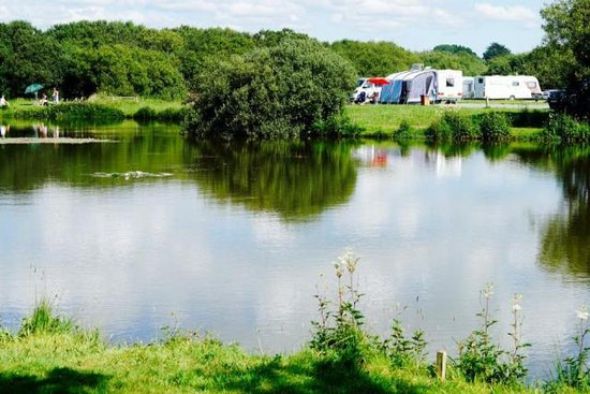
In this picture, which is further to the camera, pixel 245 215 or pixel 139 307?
pixel 245 215

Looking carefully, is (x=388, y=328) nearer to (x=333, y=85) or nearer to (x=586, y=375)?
(x=586, y=375)

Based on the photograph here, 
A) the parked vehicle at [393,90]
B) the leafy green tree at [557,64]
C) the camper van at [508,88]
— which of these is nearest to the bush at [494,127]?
the leafy green tree at [557,64]

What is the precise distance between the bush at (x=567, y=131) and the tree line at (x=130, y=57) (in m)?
25.6

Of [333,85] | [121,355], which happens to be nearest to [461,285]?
[121,355]

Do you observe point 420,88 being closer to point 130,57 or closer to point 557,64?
point 557,64

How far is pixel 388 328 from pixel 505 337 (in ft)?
5.02

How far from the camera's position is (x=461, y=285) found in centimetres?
1427

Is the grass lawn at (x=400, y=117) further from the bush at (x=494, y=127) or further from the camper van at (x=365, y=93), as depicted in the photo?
the camper van at (x=365, y=93)

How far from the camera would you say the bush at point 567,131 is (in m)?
41.0

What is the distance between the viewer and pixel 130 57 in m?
73.6

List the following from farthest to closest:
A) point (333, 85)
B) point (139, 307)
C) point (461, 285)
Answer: point (333, 85)
point (461, 285)
point (139, 307)

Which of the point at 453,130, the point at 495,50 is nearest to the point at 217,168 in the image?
the point at 453,130

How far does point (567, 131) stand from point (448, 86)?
1747 cm

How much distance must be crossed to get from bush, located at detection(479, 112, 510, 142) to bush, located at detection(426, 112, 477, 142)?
0.49 metres
